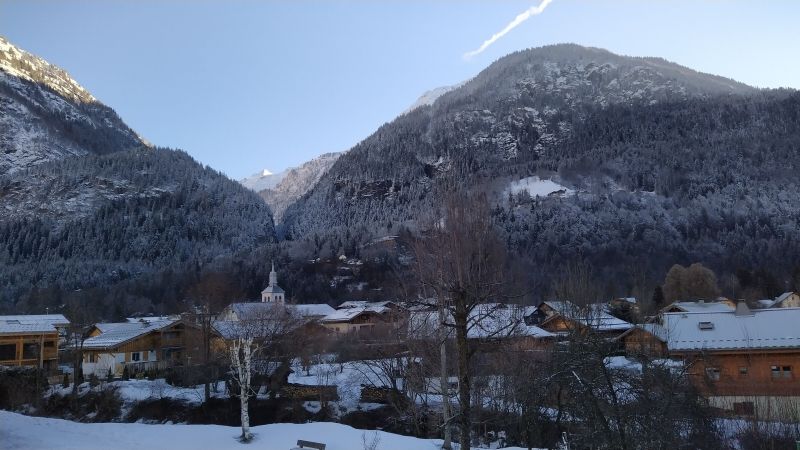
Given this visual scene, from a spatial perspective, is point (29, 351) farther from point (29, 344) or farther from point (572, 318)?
point (572, 318)

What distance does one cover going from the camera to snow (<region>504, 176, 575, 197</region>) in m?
166

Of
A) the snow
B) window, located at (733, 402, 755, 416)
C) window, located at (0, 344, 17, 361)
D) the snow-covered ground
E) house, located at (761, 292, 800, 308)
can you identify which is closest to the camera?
the snow-covered ground

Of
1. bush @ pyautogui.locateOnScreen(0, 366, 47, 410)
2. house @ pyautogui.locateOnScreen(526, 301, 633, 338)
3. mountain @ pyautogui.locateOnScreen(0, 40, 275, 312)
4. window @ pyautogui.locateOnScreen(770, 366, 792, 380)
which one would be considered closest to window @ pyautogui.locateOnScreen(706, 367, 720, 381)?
window @ pyautogui.locateOnScreen(770, 366, 792, 380)

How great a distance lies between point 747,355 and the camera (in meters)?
27.0

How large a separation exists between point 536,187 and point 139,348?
14519cm

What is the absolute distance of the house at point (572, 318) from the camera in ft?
83.4

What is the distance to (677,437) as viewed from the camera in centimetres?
834

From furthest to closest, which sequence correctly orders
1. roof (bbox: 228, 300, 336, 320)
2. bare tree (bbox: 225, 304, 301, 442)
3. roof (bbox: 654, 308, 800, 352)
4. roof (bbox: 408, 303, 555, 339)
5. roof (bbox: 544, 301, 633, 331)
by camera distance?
roof (bbox: 228, 300, 336, 320) → bare tree (bbox: 225, 304, 301, 442) → roof (bbox: 654, 308, 800, 352) → roof (bbox: 544, 301, 633, 331) → roof (bbox: 408, 303, 555, 339)

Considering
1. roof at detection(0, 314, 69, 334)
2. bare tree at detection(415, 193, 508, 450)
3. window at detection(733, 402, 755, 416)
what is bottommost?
window at detection(733, 402, 755, 416)

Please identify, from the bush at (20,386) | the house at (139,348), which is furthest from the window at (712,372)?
the bush at (20,386)

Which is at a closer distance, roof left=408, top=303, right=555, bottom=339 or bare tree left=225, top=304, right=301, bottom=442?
roof left=408, top=303, right=555, bottom=339

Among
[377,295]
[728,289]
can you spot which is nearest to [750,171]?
[728,289]

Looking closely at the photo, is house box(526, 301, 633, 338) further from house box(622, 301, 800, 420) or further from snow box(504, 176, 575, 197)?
snow box(504, 176, 575, 197)

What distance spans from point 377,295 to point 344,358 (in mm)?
58034
